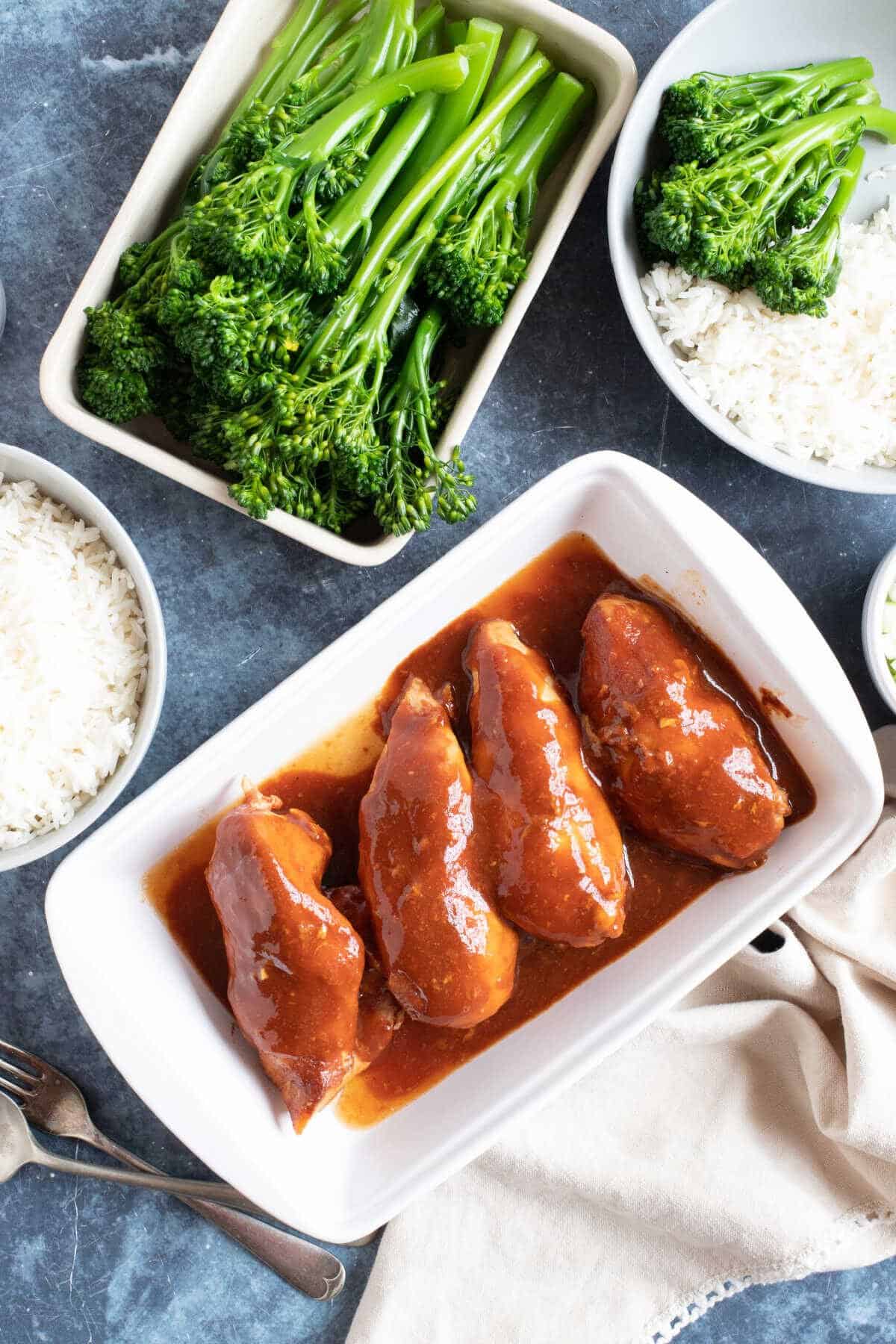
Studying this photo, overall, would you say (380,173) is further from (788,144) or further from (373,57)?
(788,144)

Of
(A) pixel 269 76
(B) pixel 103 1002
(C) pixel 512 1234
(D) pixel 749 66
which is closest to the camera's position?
(B) pixel 103 1002

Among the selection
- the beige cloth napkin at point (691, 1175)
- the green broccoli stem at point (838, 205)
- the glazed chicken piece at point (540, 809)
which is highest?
the green broccoli stem at point (838, 205)

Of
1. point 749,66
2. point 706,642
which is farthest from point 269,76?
point 706,642

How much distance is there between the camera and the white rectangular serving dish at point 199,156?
Result: 2.47 m

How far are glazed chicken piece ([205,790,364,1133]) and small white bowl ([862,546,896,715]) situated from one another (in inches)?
55.9

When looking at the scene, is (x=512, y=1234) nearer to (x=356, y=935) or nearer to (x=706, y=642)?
(x=356, y=935)

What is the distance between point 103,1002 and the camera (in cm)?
237

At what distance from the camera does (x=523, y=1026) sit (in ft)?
8.71

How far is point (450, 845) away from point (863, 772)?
36.7 inches

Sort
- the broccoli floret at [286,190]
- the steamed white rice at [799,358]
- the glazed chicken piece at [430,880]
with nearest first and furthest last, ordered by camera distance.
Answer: the broccoli floret at [286,190] < the glazed chicken piece at [430,880] < the steamed white rice at [799,358]

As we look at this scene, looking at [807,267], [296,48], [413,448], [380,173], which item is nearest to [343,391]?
[413,448]

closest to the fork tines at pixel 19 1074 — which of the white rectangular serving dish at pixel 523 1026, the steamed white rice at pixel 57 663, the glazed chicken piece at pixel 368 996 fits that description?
the white rectangular serving dish at pixel 523 1026

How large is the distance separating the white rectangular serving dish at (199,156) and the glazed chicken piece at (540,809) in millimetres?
429

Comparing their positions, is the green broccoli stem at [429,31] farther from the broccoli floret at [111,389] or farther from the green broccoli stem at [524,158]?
the broccoli floret at [111,389]
